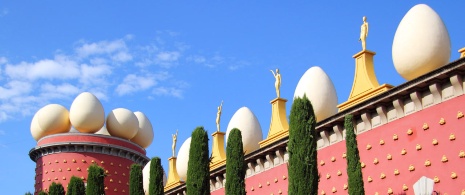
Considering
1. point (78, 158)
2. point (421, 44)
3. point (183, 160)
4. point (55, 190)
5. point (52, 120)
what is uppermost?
point (52, 120)

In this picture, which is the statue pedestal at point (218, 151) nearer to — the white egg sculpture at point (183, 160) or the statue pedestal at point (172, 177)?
the white egg sculpture at point (183, 160)

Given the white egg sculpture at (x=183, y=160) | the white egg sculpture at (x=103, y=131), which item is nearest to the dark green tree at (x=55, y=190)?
the white egg sculpture at (x=183, y=160)

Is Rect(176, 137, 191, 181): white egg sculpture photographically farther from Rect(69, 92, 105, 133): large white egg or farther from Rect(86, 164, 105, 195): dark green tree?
Rect(69, 92, 105, 133): large white egg

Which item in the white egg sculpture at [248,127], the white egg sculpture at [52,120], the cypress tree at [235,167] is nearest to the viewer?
the cypress tree at [235,167]

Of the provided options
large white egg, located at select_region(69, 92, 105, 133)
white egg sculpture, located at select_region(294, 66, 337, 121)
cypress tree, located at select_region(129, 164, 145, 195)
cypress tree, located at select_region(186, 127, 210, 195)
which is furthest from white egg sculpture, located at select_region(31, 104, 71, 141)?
white egg sculpture, located at select_region(294, 66, 337, 121)

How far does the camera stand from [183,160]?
115 ft

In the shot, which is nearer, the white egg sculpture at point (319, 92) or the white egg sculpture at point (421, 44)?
the white egg sculpture at point (421, 44)

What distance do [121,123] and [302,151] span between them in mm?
23644

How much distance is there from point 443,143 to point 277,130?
8.88m

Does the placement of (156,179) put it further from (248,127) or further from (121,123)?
(121,123)

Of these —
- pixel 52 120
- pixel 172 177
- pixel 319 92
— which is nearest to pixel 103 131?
pixel 52 120

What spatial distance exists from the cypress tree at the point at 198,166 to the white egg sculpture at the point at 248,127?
555 cm

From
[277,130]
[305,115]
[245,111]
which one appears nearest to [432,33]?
[305,115]

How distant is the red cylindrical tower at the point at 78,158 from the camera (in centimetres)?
4069
